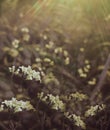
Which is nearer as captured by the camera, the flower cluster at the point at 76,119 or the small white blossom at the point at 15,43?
the flower cluster at the point at 76,119

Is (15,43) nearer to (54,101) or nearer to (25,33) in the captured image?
(25,33)

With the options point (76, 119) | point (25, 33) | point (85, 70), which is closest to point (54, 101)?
point (76, 119)

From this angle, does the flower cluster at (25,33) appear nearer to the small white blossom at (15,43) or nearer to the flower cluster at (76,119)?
the small white blossom at (15,43)

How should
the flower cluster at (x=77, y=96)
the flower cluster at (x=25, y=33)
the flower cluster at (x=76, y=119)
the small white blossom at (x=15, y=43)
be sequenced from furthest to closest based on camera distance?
the flower cluster at (x=25, y=33) → the small white blossom at (x=15, y=43) → the flower cluster at (x=77, y=96) → the flower cluster at (x=76, y=119)

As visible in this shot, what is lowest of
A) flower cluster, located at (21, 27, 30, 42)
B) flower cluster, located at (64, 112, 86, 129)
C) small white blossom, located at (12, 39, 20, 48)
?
flower cluster, located at (64, 112, 86, 129)

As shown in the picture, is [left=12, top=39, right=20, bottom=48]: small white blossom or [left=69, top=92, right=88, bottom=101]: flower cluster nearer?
[left=69, top=92, right=88, bottom=101]: flower cluster

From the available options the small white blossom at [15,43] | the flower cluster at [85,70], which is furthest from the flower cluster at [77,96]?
the small white blossom at [15,43]

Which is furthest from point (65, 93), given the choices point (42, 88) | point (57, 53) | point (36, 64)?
point (57, 53)

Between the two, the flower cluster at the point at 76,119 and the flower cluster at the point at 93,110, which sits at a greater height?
the flower cluster at the point at 93,110

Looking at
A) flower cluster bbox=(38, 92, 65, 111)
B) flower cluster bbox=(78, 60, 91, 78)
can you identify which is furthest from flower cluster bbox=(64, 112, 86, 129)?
flower cluster bbox=(78, 60, 91, 78)

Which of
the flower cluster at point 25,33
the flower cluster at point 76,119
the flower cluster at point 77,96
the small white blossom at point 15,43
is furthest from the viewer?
the flower cluster at point 25,33

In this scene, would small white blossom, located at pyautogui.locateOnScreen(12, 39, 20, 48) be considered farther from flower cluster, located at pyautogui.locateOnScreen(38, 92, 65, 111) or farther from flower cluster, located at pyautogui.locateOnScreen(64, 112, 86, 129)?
flower cluster, located at pyautogui.locateOnScreen(64, 112, 86, 129)

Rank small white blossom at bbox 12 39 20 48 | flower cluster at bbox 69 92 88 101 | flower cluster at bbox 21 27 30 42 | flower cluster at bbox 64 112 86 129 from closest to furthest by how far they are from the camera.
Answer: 1. flower cluster at bbox 64 112 86 129
2. flower cluster at bbox 69 92 88 101
3. small white blossom at bbox 12 39 20 48
4. flower cluster at bbox 21 27 30 42
